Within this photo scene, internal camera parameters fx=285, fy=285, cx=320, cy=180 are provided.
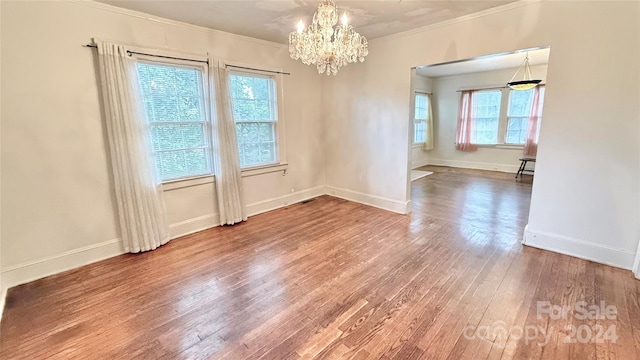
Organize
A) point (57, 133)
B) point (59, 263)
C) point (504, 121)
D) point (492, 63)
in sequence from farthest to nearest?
point (504, 121)
point (492, 63)
point (59, 263)
point (57, 133)

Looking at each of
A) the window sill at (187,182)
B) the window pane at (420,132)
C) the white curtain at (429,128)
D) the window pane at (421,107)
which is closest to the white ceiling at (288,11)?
the window sill at (187,182)

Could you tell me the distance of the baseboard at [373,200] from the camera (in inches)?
169

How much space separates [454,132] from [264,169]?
618 cm

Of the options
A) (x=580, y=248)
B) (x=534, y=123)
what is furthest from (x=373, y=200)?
(x=534, y=123)

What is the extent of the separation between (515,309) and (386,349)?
1.11 meters

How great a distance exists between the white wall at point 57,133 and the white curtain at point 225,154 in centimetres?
46

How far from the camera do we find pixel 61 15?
2.56 m

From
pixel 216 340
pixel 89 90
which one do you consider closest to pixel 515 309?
pixel 216 340

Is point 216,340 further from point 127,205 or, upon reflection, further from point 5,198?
point 5,198

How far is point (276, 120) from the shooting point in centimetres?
443

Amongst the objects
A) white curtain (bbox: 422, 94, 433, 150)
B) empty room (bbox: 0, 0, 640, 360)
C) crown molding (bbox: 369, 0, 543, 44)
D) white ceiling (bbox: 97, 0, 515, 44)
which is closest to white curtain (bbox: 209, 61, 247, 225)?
empty room (bbox: 0, 0, 640, 360)

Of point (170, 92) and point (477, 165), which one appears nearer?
point (170, 92)

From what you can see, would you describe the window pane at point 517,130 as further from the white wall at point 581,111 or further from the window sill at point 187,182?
the window sill at point 187,182

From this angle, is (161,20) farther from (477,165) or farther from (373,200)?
(477,165)
